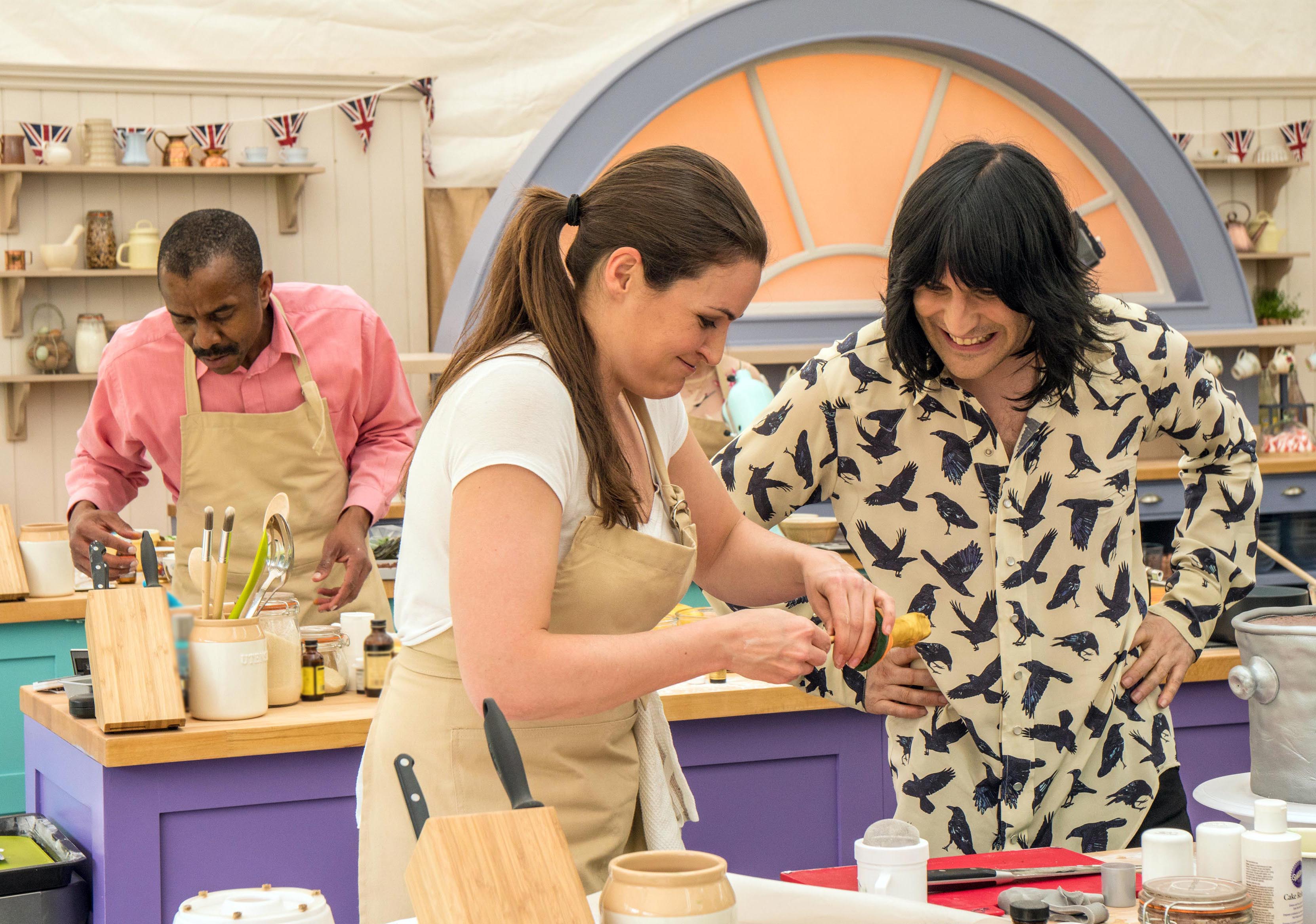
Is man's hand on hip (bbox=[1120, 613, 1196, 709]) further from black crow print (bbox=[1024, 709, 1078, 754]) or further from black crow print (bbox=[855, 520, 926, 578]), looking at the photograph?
black crow print (bbox=[855, 520, 926, 578])

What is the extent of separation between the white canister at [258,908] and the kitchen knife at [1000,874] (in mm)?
667

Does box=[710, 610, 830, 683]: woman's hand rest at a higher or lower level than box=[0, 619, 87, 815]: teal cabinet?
higher

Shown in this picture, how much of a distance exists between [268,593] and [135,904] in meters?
0.52

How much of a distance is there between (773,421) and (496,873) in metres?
1.07

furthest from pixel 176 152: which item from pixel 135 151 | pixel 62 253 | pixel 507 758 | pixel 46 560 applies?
pixel 507 758

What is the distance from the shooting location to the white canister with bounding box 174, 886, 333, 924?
113 cm

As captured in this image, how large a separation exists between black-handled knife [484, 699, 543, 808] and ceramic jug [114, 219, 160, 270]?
16.3 feet

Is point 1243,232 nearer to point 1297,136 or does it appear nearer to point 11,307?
point 1297,136

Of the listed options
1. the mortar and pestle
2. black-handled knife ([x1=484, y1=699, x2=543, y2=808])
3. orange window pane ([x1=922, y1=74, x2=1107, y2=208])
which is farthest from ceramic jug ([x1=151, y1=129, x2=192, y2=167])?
black-handled knife ([x1=484, y1=699, x2=543, y2=808])

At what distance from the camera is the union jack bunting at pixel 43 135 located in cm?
546

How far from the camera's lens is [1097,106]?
503 centimetres

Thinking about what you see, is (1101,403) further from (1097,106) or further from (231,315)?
(1097,106)

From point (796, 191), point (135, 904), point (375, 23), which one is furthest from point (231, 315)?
point (375, 23)

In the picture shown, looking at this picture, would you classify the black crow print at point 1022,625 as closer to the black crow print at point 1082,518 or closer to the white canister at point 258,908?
the black crow print at point 1082,518
